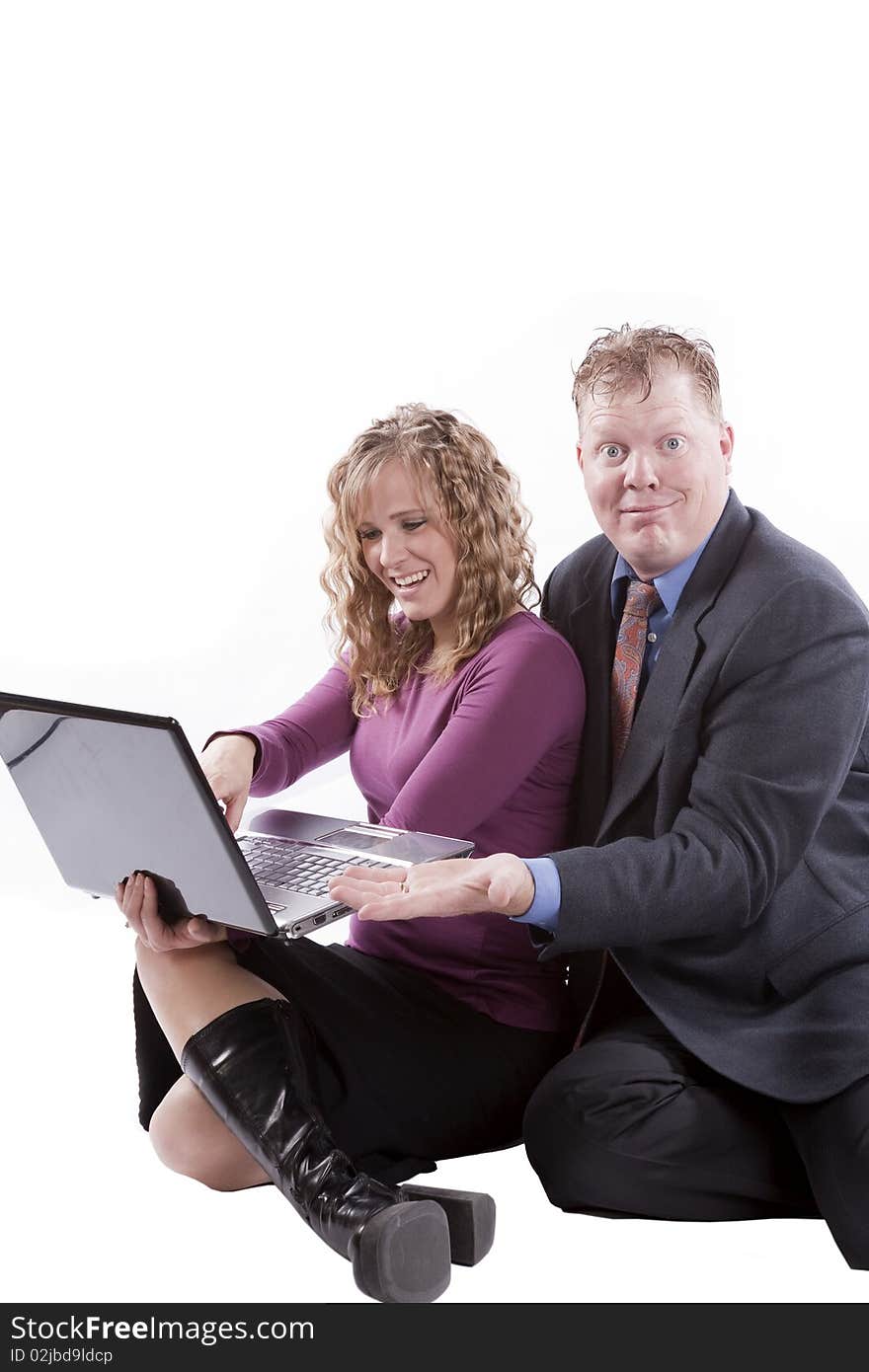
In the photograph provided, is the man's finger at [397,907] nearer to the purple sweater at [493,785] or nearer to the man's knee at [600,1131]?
the purple sweater at [493,785]

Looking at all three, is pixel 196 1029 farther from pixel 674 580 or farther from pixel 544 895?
pixel 674 580

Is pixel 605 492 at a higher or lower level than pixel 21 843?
higher

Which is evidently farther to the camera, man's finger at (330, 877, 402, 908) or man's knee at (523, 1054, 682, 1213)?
man's knee at (523, 1054, 682, 1213)

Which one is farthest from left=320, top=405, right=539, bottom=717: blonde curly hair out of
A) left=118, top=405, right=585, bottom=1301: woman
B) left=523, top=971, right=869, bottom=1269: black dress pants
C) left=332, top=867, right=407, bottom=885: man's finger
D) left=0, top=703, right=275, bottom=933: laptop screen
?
left=523, top=971, right=869, bottom=1269: black dress pants

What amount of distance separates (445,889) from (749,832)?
1.48 ft

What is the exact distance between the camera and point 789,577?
2.31m

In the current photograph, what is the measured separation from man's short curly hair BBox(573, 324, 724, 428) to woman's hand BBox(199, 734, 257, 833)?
2.74 ft

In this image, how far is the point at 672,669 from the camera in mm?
2369

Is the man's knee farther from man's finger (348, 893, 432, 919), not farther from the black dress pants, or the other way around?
man's finger (348, 893, 432, 919)

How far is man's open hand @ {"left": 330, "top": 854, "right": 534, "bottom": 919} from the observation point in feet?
6.74

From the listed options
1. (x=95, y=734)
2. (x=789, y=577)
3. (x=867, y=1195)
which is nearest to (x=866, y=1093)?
(x=867, y=1195)

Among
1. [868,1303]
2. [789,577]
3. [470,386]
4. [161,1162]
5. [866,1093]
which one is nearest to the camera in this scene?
[868,1303]

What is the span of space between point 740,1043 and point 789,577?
0.69 metres

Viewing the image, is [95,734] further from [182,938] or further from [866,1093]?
[866,1093]
